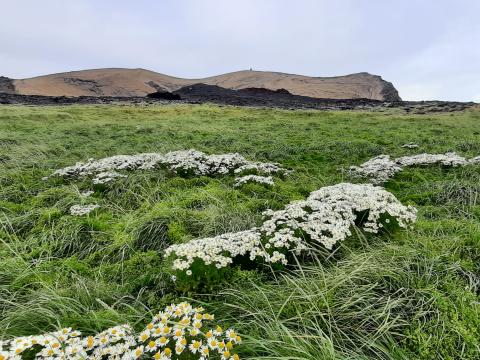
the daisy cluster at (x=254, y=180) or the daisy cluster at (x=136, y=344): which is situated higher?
the daisy cluster at (x=136, y=344)

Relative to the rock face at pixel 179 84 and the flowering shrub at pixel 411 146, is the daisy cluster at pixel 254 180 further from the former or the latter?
the rock face at pixel 179 84

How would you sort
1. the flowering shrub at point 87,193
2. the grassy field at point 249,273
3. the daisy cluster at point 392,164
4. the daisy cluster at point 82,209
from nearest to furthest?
the grassy field at point 249,273
the daisy cluster at point 82,209
the flowering shrub at point 87,193
the daisy cluster at point 392,164

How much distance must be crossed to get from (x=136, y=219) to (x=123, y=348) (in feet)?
12.1

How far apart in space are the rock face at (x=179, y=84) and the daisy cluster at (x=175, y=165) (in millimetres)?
66757

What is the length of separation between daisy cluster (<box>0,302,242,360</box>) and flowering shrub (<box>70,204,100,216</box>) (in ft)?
13.0

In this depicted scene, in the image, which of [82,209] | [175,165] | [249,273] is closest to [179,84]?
[175,165]

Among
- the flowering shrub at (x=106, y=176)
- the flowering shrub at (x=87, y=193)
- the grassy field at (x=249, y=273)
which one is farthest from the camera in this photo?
the flowering shrub at (x=106, y=176)

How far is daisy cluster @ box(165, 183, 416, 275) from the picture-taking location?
4316 mm

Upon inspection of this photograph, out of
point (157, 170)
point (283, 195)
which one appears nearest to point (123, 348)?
point (283, 195)

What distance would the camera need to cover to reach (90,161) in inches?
411

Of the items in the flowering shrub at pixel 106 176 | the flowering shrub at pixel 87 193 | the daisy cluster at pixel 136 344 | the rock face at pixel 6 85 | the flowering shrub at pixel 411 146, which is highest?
the rock face at pixel 6 85

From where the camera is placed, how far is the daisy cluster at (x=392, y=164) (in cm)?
1032

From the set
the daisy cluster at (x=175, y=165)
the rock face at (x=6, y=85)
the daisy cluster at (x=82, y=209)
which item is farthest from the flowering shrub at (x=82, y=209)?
the rock face at (x=6, y=85)

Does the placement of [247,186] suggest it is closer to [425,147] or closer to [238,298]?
[238,298]
